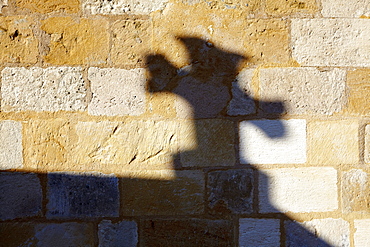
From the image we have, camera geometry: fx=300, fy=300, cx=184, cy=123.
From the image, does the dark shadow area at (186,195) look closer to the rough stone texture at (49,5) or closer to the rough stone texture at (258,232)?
the rough stone texture at (258,232)

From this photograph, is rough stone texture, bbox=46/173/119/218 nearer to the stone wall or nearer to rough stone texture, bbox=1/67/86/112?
the stone wall

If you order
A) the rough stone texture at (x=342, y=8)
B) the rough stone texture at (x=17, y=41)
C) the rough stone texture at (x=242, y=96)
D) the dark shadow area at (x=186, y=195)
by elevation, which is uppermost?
the rough stone texture at (x=342, y=8)

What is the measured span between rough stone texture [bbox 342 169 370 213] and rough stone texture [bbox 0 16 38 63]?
7.07 ft

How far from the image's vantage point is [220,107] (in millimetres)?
1940

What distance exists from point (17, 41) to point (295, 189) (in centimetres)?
201

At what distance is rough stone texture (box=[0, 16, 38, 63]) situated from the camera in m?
1.90

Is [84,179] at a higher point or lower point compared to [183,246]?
higher

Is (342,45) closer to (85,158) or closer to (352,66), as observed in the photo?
(352,66)

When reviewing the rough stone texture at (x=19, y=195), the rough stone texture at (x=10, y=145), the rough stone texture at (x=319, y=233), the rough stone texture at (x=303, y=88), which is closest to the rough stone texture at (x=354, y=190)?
the rough stone texture at (x=319, y=233)

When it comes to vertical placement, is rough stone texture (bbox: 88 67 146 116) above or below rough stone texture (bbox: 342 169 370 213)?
above

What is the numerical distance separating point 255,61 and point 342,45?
58 cm

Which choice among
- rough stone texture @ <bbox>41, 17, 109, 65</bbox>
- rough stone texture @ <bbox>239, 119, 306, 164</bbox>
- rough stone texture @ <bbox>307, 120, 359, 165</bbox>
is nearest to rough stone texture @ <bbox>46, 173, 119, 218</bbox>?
rough stone texture @ <bbox>41, 17, 109, 65</bbox>

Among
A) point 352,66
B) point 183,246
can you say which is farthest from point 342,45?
point 183,246

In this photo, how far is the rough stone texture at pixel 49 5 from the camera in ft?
6.23
